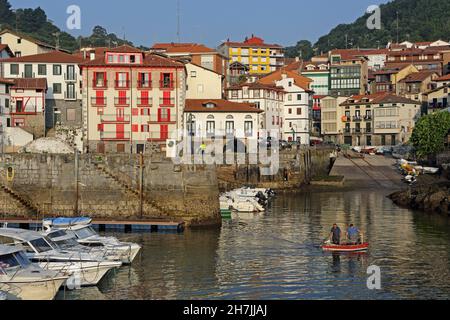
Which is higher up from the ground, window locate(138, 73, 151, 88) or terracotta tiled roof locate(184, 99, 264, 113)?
window locate(138, 73, 151, 88)

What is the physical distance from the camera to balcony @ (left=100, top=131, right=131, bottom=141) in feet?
302

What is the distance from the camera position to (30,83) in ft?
A: 323

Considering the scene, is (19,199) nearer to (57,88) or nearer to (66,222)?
(66,222)

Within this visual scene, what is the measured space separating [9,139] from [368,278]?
5490 cm

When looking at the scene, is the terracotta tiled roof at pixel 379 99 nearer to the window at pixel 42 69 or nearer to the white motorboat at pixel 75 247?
the window at pixel 42 69

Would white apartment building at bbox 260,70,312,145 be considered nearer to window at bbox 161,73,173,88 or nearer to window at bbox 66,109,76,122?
window at bbox 66,109,76,122

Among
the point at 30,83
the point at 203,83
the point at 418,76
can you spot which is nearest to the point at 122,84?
the point at 30,83

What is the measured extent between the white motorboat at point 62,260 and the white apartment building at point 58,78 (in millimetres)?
65274

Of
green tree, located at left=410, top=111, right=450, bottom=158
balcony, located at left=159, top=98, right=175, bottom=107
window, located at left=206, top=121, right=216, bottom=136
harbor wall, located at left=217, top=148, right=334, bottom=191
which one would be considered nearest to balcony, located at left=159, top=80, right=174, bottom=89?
balcony, located at left=159, top=98, right=175, bottom=107

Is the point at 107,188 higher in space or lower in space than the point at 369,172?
higher

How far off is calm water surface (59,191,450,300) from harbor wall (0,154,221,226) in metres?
3.18

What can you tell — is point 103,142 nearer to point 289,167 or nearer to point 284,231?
point 289,167

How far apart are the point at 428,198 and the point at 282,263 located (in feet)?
112

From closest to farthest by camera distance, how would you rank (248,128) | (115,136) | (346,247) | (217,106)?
(346,247) < (115,136) < (217,106) < (248,128)
